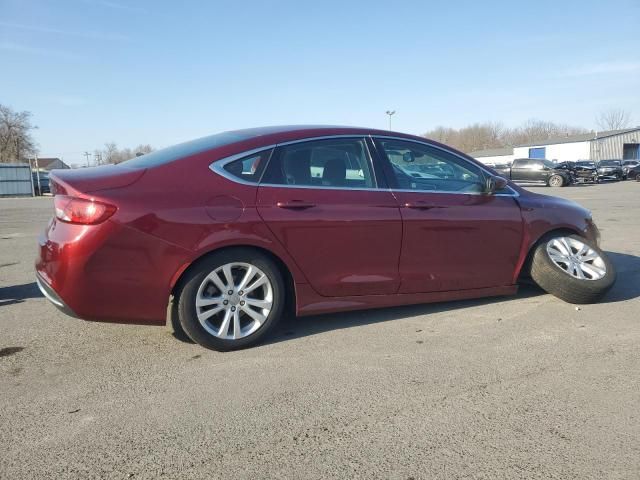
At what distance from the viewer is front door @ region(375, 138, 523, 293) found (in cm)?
397

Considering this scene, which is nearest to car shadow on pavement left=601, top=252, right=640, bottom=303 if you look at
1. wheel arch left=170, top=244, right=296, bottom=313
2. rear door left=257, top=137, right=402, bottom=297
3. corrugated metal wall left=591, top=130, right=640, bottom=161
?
rear door left=257, top=137, right=402, bottom=297

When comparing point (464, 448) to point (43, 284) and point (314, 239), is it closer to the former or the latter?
point (314, 239)

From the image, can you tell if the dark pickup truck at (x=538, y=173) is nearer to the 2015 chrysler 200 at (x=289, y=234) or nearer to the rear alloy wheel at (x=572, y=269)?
the rear alloy wheel at (x=572, y=269)

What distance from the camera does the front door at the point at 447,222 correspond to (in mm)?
3973

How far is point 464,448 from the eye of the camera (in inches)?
91.6

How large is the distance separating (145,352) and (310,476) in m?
1.80

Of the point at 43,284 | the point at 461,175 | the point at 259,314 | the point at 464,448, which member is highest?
the point at 461,175

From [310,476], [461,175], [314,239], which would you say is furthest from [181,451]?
[461,175]

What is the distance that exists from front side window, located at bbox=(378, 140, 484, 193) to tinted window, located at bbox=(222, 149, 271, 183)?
1008 millimetres

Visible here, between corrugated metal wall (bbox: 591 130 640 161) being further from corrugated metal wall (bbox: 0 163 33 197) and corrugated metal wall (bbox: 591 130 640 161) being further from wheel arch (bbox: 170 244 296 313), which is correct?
wheel arch (bbox: 170 244 296 313)

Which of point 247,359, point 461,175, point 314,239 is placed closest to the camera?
point 247,359

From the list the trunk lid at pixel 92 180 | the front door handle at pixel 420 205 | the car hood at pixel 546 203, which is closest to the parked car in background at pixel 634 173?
the car hood at pixel 546 203

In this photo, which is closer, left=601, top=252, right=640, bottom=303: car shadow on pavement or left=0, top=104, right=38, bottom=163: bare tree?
left=601, top=252, right=640, bottom=303: car shadow on pavement

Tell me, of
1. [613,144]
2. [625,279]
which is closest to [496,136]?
[613,144]
